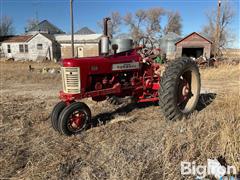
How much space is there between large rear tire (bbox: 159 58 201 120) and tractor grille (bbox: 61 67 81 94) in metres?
1.60

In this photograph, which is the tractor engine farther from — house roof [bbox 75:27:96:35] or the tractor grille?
house roof [bbox 75:27:96:35]

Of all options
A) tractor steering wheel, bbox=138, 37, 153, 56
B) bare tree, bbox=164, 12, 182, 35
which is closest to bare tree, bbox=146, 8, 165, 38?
bare tree, bbox=164, 12, 182, 35

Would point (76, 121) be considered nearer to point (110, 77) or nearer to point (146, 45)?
point (110, 77)

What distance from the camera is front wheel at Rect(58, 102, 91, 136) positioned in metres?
4.04

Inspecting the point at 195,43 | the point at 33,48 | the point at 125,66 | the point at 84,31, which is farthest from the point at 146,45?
the point at 84,31

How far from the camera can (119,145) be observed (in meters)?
3.68

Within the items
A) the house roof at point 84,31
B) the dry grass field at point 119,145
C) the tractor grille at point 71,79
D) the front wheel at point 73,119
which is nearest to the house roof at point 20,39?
the house roof at point 84,31

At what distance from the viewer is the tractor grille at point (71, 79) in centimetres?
418

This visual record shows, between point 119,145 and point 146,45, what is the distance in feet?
9.65

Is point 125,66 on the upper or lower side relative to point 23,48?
lower

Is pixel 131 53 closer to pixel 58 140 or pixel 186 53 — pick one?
pixel 58 140

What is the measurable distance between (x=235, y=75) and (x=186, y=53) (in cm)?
1363

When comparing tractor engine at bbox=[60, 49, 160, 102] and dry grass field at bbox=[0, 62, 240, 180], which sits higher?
tractor engine at bbox=[60, 49, 160, 102]

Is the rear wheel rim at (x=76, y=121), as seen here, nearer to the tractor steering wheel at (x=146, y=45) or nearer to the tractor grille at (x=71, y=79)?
the tractor grille at (x=71, y=79)
